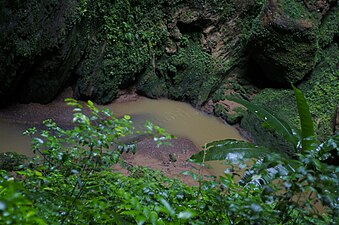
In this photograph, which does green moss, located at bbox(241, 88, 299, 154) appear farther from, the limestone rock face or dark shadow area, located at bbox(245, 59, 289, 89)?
the limestone rock face

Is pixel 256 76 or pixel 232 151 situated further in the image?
pixel 256 76

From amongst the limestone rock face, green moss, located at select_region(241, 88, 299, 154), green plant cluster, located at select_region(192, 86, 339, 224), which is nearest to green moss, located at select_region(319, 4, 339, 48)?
green moss, located at select_region(241, 88, 299, 154)

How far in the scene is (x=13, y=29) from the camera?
5.62 m

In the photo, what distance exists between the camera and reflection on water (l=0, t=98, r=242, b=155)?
761 centimetres

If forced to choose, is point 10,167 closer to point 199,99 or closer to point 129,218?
point 129,218

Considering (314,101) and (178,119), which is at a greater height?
(314,101)

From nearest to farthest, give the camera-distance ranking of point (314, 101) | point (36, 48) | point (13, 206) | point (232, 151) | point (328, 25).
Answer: point (13, 206)
point (232, 151)
point (36, 48)
point (314, 101)
point (328, 25)

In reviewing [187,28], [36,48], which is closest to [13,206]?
[36,48]

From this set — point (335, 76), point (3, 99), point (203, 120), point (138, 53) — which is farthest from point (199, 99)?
point (3, 99)

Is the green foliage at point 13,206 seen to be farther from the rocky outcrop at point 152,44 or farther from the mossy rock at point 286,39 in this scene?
the mossy rock at point 286,39

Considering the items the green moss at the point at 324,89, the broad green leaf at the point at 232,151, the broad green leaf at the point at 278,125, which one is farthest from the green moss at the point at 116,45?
the broad green leaf at the point at 232,151

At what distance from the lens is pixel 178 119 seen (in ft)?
27.3

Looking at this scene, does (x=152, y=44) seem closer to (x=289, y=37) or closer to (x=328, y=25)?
(x=289, y=37)

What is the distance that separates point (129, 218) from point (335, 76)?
8.77 metres
